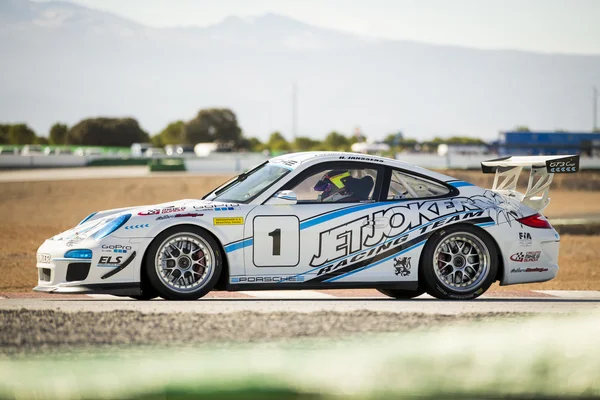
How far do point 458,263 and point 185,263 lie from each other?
2384mm

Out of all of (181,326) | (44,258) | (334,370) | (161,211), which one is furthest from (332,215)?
(334,370)

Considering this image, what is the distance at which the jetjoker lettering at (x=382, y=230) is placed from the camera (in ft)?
26.7

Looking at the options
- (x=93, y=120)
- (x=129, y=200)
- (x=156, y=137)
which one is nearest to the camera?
(x=129, y=200)

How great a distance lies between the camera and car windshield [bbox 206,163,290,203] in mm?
8281

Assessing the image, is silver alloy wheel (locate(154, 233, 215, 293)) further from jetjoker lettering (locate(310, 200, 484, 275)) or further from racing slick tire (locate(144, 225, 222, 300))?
jetjoker lettering (locate(310, 200, 484, 275))

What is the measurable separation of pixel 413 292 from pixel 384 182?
A: 3.96ft

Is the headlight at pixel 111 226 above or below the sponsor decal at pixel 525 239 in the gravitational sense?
above

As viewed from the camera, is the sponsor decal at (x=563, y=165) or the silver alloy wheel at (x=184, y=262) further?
the sponsor decal at (x=563, y=165)

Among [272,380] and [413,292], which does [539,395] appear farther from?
[413,292]

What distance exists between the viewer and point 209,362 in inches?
188

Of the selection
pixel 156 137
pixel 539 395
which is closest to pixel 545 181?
pixel 539 395

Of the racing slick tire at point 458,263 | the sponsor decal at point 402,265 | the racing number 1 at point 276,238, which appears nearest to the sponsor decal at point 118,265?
the racing number 1 at point 276,238

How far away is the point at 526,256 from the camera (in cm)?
858

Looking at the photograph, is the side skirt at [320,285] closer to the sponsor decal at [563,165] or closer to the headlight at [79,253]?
the headlight at [79,253]
